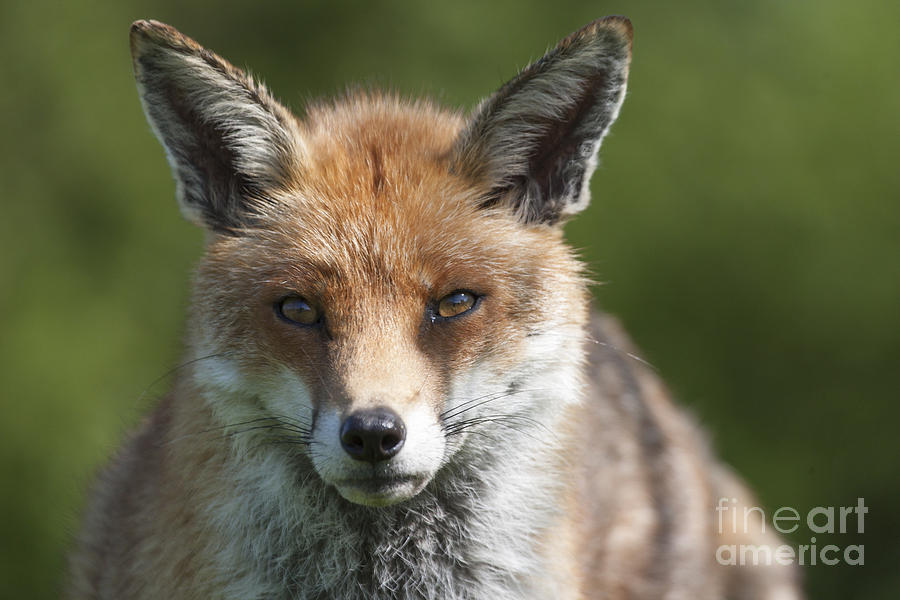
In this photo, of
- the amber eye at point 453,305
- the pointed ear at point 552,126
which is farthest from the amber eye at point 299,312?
the pointed ear at point 552,126

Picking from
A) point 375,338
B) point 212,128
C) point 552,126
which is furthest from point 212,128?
point 552,126

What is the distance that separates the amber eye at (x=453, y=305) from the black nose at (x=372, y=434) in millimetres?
514

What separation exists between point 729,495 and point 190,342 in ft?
10.9

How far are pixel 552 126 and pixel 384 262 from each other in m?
0.91

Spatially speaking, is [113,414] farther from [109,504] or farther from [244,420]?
[244,420]

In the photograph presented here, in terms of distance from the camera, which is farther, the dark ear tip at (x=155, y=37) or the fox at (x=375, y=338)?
the dark ear tip at (x=155, y=37)

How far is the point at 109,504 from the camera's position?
14.9 feet

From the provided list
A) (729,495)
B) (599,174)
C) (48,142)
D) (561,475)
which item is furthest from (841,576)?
(48,142)

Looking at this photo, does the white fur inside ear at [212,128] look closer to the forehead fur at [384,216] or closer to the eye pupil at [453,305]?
the forehead fur at [384,216]

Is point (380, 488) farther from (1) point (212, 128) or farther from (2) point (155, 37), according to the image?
(2) point (155, 37)

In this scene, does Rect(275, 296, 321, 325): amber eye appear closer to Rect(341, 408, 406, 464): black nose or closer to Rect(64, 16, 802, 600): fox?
Rect(64, 16, 802, 600): fox

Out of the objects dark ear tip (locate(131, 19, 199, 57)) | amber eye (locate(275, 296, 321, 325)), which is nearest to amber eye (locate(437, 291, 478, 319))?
amber eye (locate(275, 296, 321, 325))

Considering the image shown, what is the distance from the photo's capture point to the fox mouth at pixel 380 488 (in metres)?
3.16

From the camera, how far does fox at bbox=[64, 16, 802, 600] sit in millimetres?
3373
